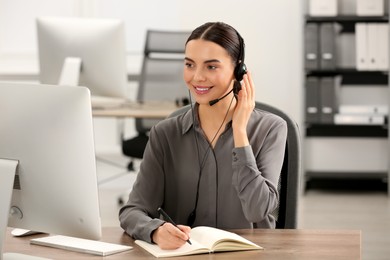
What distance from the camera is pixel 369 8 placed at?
20.3 feet

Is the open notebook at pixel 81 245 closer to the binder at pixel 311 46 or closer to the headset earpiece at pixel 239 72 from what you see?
the headset earpiece at pixel 239 72

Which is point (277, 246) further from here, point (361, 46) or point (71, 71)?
point (361, 46)

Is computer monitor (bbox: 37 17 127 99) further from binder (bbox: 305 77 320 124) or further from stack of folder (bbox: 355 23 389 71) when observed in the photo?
stack of folder (bbox: 355 23 389 71)

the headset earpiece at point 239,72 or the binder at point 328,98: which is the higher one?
the headset earpiece at point 239,72

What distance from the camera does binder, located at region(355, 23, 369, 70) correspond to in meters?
6.16

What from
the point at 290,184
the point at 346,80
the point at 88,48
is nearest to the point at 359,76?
the point at 346,80

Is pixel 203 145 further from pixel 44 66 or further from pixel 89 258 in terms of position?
pixel 44 66

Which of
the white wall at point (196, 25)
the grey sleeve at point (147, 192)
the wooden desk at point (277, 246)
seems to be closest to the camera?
the wooden desk at point (277, 246)

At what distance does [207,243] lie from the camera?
2.02 m

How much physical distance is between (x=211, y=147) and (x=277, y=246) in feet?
1.39

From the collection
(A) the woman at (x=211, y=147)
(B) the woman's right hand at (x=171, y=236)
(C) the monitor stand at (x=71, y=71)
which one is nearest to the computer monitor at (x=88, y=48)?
(C) the monitor stand at (x=71, y=71)

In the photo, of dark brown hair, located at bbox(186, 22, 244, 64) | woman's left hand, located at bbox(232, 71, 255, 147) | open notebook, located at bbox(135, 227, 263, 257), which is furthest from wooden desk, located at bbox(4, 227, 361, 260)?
dark brown hair, located at bbox(186, 22, 244, 64)

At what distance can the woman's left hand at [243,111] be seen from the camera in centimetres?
229

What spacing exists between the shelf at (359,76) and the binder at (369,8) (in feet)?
1.45
